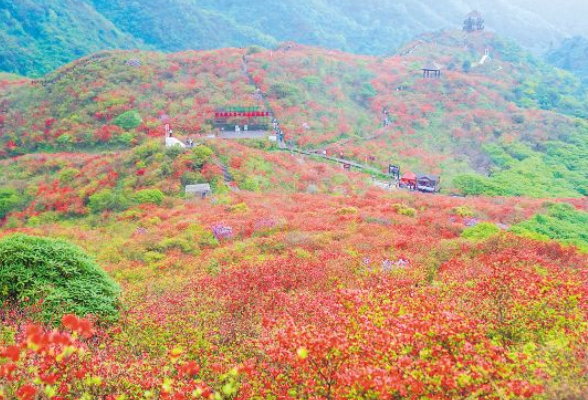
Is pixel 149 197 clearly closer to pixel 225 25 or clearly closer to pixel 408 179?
pixel 408 179

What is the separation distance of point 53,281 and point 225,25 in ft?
392

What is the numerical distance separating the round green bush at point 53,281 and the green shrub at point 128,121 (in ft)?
105

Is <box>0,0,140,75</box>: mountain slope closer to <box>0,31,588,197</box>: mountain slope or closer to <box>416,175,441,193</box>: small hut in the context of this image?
<box>0,31,588,197</box>: mountain slope

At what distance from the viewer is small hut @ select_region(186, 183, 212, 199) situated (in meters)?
27.3

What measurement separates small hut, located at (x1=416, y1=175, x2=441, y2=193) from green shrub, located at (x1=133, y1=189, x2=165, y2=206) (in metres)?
19.5

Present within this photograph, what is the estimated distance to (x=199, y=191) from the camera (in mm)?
27516

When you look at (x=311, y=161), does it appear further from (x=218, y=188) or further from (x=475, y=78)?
(x=475, y=78)

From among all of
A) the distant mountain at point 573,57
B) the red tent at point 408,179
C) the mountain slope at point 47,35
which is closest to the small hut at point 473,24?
the distant mountain at point 573,57

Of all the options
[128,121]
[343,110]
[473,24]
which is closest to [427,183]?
[343,110]

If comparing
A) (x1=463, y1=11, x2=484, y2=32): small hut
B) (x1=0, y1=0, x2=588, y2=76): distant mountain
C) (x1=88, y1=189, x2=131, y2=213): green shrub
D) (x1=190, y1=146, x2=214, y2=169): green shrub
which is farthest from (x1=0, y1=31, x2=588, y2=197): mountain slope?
(x1=0, y1=0, x2=588, y2=76): distant mountain

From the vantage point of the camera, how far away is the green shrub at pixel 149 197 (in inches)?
1039

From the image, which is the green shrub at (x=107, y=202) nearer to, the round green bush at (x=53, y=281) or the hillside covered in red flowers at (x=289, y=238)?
the hillside covered in red flowers at (x=289, y=238)

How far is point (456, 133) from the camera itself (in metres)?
49.1

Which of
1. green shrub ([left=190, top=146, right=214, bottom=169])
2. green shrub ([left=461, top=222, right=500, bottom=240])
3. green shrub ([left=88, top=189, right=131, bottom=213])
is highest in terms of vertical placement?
green shrub ([left=461, top=222, right=500, bottom=240])
